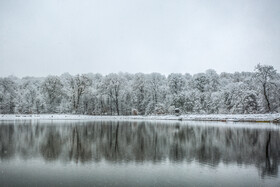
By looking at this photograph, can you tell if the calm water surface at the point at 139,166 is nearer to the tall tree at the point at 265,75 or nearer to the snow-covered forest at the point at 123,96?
the tall tree at the point at 265,75

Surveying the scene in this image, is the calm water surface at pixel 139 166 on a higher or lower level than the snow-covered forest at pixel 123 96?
lower

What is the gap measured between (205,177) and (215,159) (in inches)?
161

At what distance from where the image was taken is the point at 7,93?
73.4 meters

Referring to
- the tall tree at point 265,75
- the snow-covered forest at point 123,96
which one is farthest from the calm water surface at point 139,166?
the snow-covered forest at point 123,96

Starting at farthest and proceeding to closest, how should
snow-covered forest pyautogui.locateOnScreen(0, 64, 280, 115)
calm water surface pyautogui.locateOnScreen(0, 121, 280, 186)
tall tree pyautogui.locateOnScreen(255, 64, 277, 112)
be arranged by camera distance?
snow-covered forest pyautogui.locateOnScreen(0, 64, 280, 115) → tall tree pyautogui.locateOnScreen(255, 64, 277, 112) → calm water surface pyautogui.locateOnScreen(0, 121, 280, 186)

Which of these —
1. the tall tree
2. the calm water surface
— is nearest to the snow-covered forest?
the tall tree

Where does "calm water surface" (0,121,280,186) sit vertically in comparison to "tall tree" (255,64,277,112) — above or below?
below

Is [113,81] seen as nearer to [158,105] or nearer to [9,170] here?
[158,105]

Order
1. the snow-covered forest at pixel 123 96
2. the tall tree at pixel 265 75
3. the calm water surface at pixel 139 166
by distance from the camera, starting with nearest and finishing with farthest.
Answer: the calm water surface at pixel 139 166
the tall tree at pixel 265 75
the snow-covered forest at pixel 123 96

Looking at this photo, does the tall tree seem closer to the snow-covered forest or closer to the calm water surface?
the snow-covered forest

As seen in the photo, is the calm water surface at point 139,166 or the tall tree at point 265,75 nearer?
the calm water surface at point 139,166

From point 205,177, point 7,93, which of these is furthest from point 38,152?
point 7,93

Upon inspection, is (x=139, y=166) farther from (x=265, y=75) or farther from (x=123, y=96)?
(x=123, y=96)

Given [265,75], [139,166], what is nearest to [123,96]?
[265,75]
